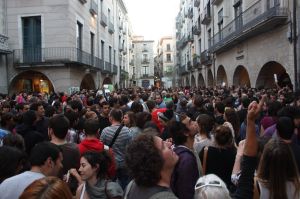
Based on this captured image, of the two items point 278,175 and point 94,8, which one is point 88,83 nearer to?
point 94,8

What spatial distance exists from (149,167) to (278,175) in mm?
927

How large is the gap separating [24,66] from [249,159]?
21010mm

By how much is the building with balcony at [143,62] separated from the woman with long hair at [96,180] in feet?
255

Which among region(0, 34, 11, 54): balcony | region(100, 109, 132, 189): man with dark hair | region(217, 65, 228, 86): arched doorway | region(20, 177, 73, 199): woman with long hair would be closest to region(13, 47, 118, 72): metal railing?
region(0, 34, 11, 54): balcony

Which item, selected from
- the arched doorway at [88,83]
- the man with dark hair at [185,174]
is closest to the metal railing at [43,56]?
the arched doorway at [88,83]

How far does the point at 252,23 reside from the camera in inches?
692

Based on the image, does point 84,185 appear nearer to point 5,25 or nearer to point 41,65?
point 41,65

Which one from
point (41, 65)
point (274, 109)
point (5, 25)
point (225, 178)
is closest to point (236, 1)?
point (41, 65)

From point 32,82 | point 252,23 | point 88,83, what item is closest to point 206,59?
point 88,83

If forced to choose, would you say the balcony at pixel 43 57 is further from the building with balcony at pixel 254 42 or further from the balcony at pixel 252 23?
the building with balcony at pixel 254 42

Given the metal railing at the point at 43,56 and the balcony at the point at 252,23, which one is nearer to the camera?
the balcony at the point at 252,23

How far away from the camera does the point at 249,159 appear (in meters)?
2.68

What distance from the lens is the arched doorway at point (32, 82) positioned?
2336 centimetres

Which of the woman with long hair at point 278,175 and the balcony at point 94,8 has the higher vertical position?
the balcony at point 94,8
